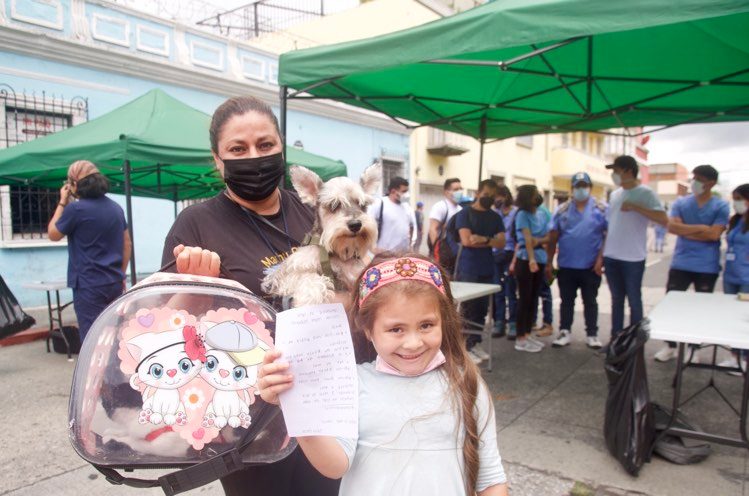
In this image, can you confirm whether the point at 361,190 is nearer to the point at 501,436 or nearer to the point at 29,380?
the point at 501,436

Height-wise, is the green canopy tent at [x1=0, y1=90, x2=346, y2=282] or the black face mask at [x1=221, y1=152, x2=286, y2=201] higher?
the green canopy tent at [x1=0, y1=90, x2=346, y2=282]

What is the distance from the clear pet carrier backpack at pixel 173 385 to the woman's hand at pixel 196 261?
0.24 ft

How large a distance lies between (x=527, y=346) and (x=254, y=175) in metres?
5.02

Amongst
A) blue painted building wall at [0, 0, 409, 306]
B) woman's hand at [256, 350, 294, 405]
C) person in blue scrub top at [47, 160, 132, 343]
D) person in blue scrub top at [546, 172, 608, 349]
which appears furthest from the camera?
blue painted building wall at [0, 0, 409, 306]

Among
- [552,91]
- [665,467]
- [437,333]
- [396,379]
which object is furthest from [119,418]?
[552,91]

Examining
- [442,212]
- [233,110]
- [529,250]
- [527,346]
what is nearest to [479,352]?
[527,346]

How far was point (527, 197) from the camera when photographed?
5949mm

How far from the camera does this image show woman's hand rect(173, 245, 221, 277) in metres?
1.33

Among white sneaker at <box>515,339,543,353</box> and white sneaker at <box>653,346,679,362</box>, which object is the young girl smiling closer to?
white sneaker at <box>515,339,543,353</box>

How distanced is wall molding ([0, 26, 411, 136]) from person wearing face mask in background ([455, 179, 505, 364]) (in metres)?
7.44

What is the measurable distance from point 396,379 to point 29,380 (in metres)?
5.27

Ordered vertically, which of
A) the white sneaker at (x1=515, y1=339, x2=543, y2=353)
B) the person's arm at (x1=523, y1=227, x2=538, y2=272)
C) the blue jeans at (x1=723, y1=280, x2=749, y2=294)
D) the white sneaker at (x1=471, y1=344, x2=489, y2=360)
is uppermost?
the person's arm at (x1=523, y1=227, x2=538, y2=272)

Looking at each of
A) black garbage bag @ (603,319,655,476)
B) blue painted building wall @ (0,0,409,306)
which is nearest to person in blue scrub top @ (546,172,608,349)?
black garbage bag @ (603,319,655,476)

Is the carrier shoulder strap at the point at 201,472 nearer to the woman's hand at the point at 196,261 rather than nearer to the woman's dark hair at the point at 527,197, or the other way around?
the woman's hand at the point at 196,261
